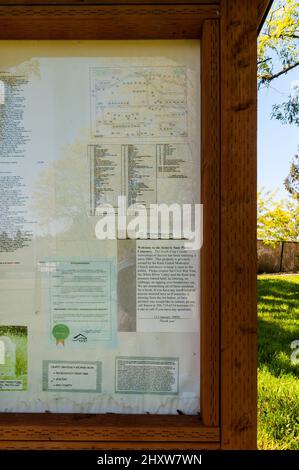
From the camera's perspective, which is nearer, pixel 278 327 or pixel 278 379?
pixel 278 379

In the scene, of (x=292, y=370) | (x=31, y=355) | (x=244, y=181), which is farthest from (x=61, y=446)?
(x=292, y=370)

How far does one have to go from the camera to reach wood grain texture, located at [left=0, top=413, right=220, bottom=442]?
4.65 ft

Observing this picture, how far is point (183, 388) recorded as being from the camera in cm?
149

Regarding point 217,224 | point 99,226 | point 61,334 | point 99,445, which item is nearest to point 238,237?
point 217,224

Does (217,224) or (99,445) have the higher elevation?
(217,224)

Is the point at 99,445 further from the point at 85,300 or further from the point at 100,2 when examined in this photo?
the point at 100,2

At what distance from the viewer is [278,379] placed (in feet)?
11.7

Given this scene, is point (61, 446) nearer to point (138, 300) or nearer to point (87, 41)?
point (138, 300)

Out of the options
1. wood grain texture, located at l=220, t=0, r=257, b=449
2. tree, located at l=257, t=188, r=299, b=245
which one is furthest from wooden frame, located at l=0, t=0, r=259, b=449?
tree, located at l=257, t=188, r=299, b=245

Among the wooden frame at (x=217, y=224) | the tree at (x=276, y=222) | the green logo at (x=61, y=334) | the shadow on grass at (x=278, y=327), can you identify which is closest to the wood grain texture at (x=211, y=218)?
the wooden frame at (x=217, y=224)

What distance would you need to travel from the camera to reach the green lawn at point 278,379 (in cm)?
277

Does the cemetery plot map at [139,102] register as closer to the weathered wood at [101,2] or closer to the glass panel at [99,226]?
the glass panel at [99,226]

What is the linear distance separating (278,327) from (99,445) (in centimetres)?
415

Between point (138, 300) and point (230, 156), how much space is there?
1.86 ft
